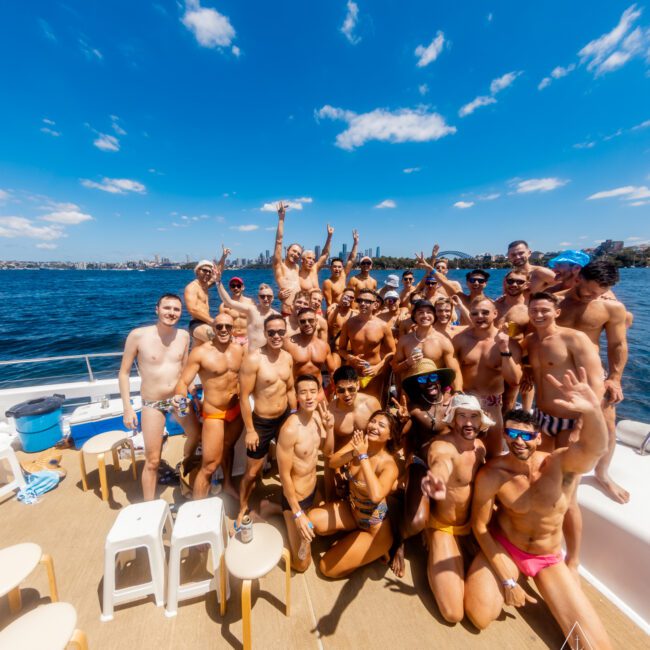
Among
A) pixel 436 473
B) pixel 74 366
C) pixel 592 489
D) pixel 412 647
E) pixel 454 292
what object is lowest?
pixel 74 366

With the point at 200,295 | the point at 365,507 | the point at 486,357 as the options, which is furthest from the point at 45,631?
the point at 200,295

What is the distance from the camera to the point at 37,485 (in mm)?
4055

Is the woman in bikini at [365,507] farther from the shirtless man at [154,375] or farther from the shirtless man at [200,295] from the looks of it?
the shirtless man at [200,295]

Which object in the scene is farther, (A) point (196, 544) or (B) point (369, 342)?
(B) point (369, 342)

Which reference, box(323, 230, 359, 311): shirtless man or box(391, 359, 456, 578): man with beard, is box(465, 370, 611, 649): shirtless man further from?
box(323, 230, 359, 311): shirtless man

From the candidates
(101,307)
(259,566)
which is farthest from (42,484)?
(101,307)


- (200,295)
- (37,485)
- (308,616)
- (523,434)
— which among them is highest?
(200,295)

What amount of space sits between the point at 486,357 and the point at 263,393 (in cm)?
289

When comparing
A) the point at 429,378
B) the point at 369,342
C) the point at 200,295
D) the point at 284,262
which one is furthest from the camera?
the point at 284,262

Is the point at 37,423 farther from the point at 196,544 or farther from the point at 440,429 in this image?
the point at 440,429

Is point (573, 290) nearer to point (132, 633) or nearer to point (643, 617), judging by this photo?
point (643, 617)

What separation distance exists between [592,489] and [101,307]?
46.2 meters

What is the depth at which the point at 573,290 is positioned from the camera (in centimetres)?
345

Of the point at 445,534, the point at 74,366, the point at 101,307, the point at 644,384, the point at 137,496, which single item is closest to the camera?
the point at 445,534
